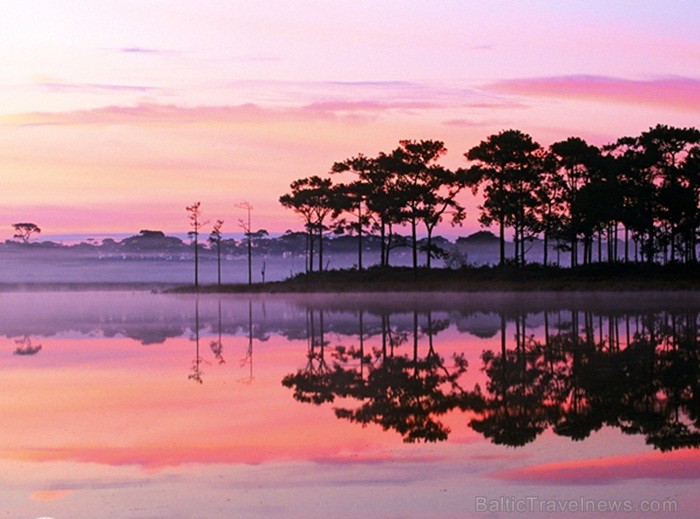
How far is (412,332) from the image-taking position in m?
41.9

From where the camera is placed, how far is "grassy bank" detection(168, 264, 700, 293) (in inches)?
3506

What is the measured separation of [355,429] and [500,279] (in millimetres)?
82973

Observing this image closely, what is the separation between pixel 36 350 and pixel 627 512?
27626 millimetres

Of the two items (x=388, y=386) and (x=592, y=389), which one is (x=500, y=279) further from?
(x=592, y=389)

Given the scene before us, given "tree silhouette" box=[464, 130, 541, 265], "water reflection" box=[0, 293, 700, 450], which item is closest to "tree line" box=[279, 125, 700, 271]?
"tree silhouette" box=[464, 130, 541, 265]

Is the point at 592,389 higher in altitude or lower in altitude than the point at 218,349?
higher

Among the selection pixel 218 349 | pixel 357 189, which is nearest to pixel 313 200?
pixel 357 189

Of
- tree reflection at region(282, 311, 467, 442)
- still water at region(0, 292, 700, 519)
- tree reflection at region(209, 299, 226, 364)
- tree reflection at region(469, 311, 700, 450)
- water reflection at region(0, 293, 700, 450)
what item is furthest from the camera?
tree reflection at region(209, 299, 226, 364)

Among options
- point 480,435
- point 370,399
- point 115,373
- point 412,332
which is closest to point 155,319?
point 412,332

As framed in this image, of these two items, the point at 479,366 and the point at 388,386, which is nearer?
the point at 388,386

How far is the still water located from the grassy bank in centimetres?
5448

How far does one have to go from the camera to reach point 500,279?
99.1 metres

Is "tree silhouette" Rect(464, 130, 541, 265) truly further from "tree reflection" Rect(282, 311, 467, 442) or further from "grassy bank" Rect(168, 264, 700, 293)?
"tree reflection" Rect(282, 311, 467, 442)

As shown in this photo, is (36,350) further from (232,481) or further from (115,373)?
(232,481)
